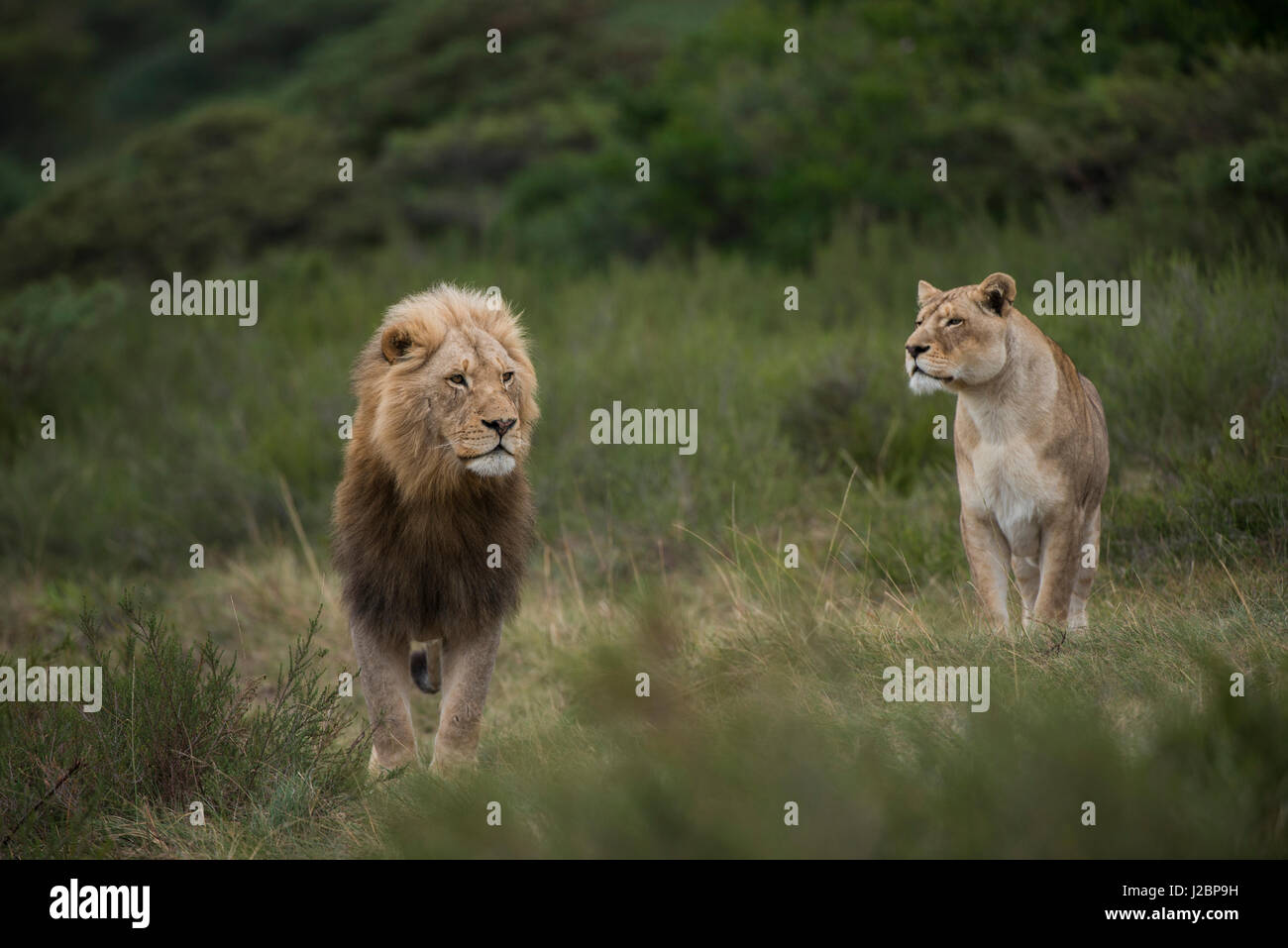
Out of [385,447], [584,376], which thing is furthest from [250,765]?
[584,376]

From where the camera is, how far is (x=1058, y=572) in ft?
18.0

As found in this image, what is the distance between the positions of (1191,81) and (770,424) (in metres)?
6.10

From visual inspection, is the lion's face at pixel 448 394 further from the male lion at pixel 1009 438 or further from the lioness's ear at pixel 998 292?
the lioness's ear at pixel 998 292

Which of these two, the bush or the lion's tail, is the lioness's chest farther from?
the bush

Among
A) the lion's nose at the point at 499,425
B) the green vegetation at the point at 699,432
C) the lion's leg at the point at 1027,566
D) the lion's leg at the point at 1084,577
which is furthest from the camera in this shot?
the lion's leg at the point at 1084,577

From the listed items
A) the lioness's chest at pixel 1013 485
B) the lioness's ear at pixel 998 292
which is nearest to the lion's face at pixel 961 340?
the lioness's ear at pixel 998 292

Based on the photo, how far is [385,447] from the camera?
554 centimetres

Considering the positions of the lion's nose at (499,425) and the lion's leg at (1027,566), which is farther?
the lion's leg at (1027,566)

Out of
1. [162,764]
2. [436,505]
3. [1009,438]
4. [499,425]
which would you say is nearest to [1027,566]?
[1009,438]

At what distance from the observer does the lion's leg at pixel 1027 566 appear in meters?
5.63

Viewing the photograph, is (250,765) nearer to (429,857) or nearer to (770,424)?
(429,857)

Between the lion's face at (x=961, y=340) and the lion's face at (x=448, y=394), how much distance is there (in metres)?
1.62

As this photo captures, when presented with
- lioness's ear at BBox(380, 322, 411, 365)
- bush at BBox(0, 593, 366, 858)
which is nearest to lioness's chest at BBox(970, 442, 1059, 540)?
lioness's ear at BBox(380, 322, 411, 365)

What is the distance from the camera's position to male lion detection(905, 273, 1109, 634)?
543 centimetres
